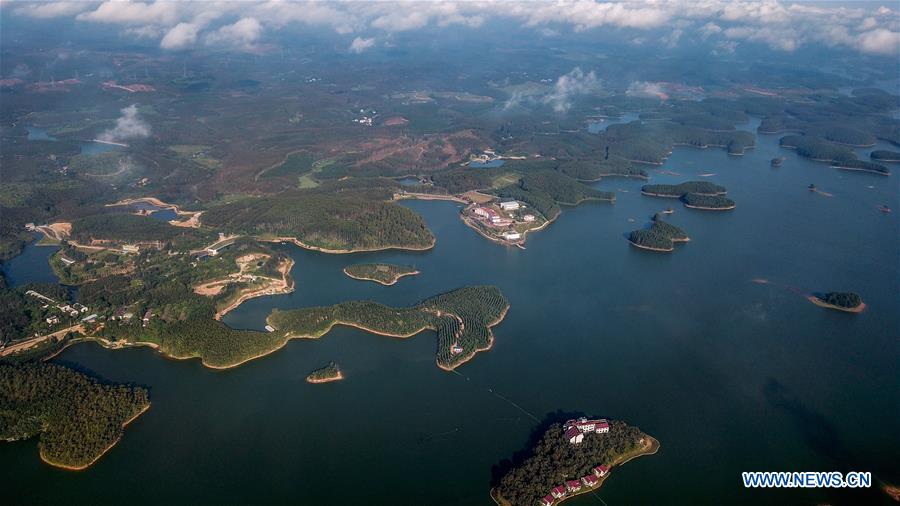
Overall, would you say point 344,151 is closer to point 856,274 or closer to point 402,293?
point 402,293

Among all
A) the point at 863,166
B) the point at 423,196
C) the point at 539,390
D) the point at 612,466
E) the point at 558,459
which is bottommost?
the point at 423,196

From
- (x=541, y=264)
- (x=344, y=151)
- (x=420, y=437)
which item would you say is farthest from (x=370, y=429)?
(x=344, y=151)

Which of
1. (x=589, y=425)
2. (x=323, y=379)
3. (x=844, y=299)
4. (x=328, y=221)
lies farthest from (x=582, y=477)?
(x=328, y=221)

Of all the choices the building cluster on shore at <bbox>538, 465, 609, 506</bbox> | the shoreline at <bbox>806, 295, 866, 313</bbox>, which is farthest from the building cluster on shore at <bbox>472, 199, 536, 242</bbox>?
the building cluster on shore at <bbox>538, 465, 609, 506</bbox>

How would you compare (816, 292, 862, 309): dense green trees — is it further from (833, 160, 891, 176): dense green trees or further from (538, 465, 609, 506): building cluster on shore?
(833, 160, 891, 176): dense green trees

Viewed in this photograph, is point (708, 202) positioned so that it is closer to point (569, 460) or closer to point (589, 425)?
point (589, 425)

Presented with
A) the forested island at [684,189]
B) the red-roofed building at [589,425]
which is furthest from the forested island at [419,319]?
the forested island at [684,189]

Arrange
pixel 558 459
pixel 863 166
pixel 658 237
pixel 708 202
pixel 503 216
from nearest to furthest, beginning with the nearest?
pixel 558 459
pixel 658 237
pixel 503 216
pixel 708 202
pixel 863 166
